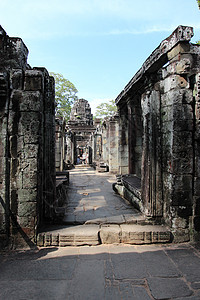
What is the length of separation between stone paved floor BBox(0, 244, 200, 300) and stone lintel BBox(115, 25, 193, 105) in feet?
11.0

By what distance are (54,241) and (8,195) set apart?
108cm

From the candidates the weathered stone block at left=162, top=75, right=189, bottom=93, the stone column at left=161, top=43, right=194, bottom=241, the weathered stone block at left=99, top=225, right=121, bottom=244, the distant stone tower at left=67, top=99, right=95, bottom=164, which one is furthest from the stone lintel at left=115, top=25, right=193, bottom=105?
the distant stone tower at left=67, top=99, right=95, bottom=164

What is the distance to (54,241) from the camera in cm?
331

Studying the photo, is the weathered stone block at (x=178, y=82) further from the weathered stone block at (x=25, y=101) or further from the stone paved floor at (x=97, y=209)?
the stone paved floor at (x=97, y=209)

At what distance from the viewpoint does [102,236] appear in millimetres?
3402

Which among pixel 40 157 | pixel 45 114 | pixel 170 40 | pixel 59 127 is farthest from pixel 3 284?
pixel 59 127

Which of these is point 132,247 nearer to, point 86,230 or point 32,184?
point 86,230

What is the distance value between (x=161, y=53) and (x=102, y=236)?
344 centimetres

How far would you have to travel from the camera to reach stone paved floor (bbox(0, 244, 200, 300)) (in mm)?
2242

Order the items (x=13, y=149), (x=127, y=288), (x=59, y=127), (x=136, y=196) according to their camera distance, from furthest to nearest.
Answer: (x=59, y=127), (x=136, y=196), (x=13, y=149), (x=127, y=288)

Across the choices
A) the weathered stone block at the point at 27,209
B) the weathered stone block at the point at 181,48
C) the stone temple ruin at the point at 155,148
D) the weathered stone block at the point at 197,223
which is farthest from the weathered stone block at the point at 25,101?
the weathered stone block at the point at 197,223

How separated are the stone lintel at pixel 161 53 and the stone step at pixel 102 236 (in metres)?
3.13

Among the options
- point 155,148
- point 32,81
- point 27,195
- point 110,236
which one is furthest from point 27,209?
point 155,148

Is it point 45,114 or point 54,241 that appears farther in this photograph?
point 45,114
